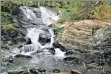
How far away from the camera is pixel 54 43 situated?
103 inches

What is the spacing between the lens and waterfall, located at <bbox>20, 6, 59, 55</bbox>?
2.58 metres

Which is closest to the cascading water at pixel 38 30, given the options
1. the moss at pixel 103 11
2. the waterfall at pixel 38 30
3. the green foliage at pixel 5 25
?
the waterfall at pixel 38 30

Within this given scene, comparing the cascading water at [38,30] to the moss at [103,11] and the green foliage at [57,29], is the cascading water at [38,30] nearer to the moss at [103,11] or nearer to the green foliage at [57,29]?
the green foliage at [57,29]

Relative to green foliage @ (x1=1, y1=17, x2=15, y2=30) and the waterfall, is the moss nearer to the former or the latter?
the waterfall

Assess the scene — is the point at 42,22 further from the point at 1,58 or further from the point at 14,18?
the point at 1,58

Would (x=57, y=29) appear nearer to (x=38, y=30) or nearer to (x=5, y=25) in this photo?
(x=38, y=30)

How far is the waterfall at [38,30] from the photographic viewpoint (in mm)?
2577

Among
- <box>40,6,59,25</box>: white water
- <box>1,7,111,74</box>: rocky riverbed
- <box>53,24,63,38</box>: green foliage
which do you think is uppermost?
<box>40,6,59,25</box>: white water

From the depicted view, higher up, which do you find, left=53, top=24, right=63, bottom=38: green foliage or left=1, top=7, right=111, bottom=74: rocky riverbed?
left=53, top=24, right=63, bottom=38: green foliage

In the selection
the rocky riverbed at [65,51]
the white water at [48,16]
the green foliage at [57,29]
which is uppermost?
the white water at [48,16]

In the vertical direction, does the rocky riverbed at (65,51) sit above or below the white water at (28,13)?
below

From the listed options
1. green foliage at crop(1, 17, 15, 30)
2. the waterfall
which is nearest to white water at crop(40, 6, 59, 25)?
the waterfall

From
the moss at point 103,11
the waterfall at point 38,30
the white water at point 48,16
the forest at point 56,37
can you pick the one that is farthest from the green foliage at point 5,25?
the moss at point 103,11

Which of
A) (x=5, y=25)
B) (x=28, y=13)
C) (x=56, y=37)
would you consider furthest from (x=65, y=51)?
(x=5, y=25)
